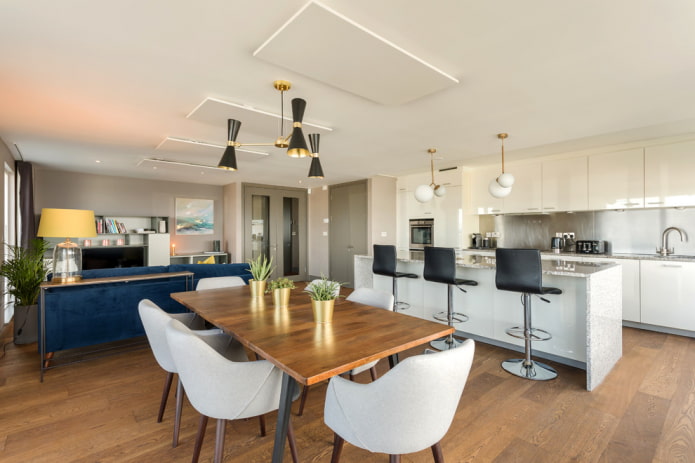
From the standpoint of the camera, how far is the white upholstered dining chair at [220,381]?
4.60 ft

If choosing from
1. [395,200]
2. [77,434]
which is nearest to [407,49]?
[77,434]

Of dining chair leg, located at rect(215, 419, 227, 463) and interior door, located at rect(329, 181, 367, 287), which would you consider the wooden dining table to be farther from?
interior door, located at rect(329, 181, 367, 287)

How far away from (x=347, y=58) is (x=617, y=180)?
4316 mm

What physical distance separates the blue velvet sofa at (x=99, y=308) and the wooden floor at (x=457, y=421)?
0.86 feet

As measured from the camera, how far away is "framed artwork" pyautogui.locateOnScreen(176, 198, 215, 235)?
7.19 metres

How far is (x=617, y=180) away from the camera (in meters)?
4.46

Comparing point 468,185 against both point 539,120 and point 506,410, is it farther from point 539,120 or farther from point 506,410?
point 506,410

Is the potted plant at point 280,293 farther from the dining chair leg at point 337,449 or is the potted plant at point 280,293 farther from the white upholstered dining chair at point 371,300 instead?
the dining chair leg at point 337,449

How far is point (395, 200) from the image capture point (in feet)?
22.1

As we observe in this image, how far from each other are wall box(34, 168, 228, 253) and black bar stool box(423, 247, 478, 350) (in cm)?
566

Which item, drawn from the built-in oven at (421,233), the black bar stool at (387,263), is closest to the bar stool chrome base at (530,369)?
the black bar stool at (387,263)

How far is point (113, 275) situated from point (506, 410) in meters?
3.68

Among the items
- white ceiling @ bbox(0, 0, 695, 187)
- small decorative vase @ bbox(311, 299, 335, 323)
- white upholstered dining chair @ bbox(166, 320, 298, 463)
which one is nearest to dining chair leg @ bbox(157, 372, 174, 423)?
white upholstered dining chair @ bbox(166, 320, 298, 463)

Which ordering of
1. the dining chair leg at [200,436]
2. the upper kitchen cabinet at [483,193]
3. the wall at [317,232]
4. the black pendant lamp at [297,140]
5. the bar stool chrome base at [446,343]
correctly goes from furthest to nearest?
the wall at [317,232] → the upper kitchen cabinet at [483,193] → the bar stool chrome base at [446,343] → the black pendant lamp at [297,140] → the dining chair leg at [200,436]
